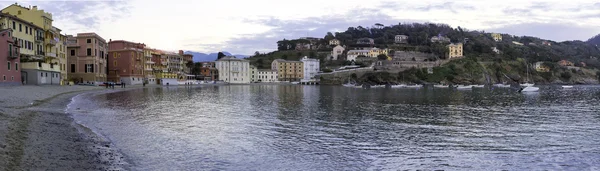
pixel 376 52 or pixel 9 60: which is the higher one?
pixel 376 52

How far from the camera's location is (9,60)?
51.1 meters

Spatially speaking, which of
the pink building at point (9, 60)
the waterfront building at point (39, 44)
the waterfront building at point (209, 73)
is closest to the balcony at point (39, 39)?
the waterfront building at point (39, 44)

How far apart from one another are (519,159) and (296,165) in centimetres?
832

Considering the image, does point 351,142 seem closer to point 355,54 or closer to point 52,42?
point 52,42

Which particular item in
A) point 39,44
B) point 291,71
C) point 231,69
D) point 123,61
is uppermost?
point 39,44

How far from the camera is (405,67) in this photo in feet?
508

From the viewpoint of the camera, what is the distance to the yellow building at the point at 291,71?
173m

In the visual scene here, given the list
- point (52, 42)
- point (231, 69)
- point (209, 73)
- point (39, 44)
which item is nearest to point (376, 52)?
point (231, 69)

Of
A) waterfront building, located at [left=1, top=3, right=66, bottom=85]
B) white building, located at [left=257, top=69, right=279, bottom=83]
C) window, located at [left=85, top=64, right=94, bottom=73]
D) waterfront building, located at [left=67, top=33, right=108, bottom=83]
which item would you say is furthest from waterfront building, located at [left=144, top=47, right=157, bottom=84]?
white building, located at [left=257, top=69, right=279, bottom=83]

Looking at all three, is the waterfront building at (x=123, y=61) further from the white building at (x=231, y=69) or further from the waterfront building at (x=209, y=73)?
the white building at (x=231, y=69)

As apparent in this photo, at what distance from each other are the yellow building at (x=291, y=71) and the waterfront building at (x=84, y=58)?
93751 millimetres

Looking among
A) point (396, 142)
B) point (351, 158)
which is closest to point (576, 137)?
point (396, 142)

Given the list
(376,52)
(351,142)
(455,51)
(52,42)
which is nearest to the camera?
(351,142)

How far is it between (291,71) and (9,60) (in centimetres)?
12737
